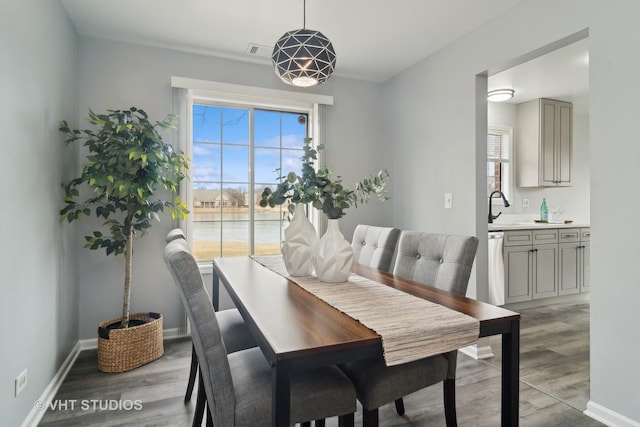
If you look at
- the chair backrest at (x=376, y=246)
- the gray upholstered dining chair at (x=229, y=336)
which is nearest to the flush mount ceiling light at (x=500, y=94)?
the chair backrest at (x=376, y=246)

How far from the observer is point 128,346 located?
250 cm

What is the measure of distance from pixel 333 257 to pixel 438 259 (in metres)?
0.57

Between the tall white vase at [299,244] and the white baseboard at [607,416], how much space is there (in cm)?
174

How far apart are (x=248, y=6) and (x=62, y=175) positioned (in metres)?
1.73

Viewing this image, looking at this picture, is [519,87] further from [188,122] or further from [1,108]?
[1,108]

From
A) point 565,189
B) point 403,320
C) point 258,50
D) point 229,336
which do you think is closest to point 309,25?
point 258,50

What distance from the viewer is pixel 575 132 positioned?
489cm

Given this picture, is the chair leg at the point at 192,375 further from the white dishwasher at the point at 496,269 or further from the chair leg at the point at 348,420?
the white dishwasher at the point at 496,269

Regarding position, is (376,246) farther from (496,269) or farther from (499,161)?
(499,161)

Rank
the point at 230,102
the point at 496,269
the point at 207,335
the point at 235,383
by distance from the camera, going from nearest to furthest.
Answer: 1. the point at 207,335
2. the point at 235,383
3. the point at 230,102
4. the point at 496,269

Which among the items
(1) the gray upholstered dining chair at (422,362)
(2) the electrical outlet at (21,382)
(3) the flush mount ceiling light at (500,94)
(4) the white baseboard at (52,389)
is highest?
(3) the flush mount ceiling light at (500,94)

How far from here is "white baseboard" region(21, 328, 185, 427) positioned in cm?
184

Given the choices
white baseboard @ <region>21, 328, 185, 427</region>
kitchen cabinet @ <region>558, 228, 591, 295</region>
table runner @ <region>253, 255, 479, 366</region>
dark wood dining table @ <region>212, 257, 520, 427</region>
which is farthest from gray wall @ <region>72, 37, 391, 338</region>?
kitchen cabinet @ <region>558, 228, 591, 295</region>

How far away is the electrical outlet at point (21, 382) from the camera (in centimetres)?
168
